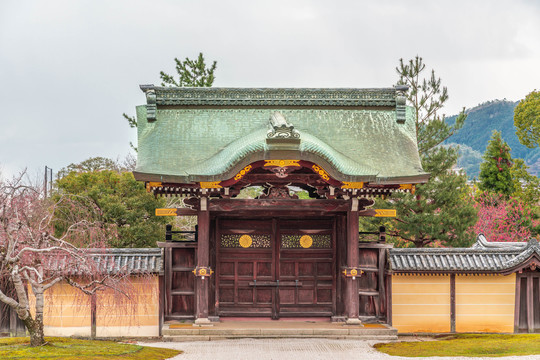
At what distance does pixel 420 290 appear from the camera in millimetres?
16125

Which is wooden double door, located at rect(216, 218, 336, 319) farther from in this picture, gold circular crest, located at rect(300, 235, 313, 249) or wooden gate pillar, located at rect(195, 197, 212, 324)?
wooden gate pillar, located at rect(195, 197, 212, 324)

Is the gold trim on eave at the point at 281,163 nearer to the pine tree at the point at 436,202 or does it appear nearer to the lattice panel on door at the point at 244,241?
the lattice panel on door at the point at 244,241

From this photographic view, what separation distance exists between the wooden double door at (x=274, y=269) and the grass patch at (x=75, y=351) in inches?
125

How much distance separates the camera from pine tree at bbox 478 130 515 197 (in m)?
39.1

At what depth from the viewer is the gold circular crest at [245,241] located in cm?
1597

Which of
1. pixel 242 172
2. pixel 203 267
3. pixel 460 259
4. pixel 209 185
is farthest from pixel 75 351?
pixel 460 259

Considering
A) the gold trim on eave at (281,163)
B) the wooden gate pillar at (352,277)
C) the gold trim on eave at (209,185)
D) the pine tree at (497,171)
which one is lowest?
the wooden gate pillar at (352,277)

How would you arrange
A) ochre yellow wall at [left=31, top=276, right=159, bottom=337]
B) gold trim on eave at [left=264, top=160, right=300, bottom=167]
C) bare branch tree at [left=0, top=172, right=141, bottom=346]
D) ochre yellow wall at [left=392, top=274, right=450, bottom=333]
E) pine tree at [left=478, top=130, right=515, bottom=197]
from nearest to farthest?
bare branch tree at [left=0, top=172, right=141, bottom=346] < gold trim on eave at [left=264, top=160, right=300, bottom=167] < ochre yellow wall at [left=31, top=276, right=159, bottom=337] < ochre yellow wall at [left=392, top=274, right=450, bottom=333] < pine tree at [left=478, top=130, right=515, bottom=197]

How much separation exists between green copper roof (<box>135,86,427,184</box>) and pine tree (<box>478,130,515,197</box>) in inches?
942

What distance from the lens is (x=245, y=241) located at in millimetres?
15977

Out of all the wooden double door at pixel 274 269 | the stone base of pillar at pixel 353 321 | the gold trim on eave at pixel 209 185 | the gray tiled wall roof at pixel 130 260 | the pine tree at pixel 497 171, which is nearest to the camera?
the gold trim on eave at pixel 209 185

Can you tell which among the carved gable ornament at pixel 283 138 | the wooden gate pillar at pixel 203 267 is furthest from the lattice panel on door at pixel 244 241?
the carved gable ornament at pixel 283 138

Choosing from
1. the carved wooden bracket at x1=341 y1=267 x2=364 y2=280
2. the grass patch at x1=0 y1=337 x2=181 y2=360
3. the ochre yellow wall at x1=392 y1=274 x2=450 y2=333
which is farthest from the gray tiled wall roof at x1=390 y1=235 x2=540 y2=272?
the grass patch at x1=0 y1=337 x2=181 y2=360

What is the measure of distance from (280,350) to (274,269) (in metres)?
3.01
